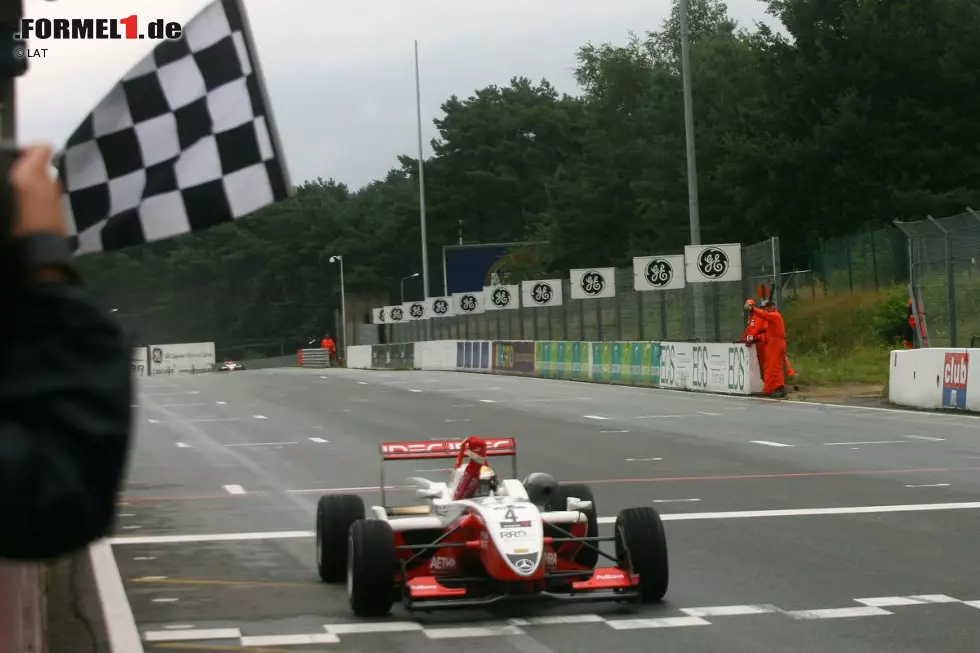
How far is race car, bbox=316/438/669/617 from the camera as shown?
7.89 metres

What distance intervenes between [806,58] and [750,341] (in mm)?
28970

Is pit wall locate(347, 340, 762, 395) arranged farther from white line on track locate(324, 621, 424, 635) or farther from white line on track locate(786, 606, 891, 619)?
white line on track locate(324, 621, 424, 635)

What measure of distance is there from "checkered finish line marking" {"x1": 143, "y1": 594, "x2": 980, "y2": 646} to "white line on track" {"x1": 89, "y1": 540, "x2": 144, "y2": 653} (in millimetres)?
185

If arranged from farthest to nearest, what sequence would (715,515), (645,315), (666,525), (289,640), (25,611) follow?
(645,315) → (715,515) → (666,525) → (289,640) → (25,611)

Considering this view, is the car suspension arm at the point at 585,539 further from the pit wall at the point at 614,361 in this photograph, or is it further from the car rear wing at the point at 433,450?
the pit wall at the point at 614,361

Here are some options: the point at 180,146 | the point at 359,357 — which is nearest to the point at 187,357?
the point at 359,357

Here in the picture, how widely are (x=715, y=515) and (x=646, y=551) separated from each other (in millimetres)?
3913

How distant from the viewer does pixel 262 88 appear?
4.80 metres

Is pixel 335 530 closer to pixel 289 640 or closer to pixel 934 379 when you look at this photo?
pixel 289 640

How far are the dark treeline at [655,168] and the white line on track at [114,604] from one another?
4.93 ft

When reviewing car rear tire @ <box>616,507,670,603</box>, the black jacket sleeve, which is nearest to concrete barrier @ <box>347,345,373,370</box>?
car rear tire @ <box>616,507,670,603</box>

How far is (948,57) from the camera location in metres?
48.5

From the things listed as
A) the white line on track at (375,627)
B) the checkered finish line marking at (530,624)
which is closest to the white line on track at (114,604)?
the checkered finish line marking at (530,624)

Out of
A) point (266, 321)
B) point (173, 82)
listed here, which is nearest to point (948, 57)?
point (173, 82)
